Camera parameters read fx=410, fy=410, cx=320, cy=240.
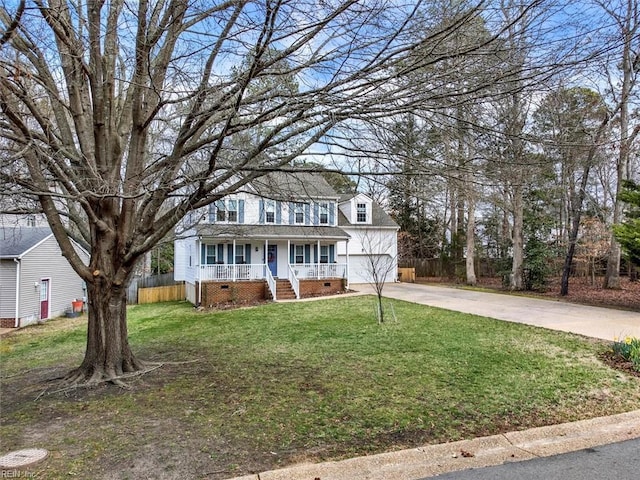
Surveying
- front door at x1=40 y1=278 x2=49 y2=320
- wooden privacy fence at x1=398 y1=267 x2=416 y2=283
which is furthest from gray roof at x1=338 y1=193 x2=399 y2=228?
front door at x1=40 y1=278 x2=49 y2=320

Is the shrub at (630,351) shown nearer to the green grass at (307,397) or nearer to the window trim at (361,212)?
the green grass at (307,397)

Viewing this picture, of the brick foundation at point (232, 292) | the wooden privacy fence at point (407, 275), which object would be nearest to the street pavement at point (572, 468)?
the brick foundation at point (232, 292)

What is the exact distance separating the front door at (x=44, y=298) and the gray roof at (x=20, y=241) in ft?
5.70

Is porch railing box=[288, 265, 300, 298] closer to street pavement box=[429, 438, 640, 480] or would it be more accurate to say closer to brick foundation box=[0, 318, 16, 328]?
brick foundation box=[0, 318, 16, 328]

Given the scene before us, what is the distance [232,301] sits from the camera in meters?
17.6

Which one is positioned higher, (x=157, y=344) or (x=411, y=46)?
(x=411, y=46)

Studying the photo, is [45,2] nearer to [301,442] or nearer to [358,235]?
[301,442]

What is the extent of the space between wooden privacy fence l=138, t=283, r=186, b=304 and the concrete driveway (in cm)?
1228

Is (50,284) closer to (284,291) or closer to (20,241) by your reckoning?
(20,241)

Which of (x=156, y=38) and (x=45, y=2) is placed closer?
(x=156, y=38)

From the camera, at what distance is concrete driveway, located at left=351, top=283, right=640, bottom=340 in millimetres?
9320

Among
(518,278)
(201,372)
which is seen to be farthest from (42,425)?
(518,278)

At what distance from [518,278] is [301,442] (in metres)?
18.9

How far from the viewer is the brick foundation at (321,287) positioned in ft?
62.7
